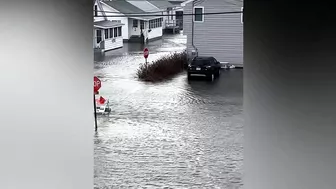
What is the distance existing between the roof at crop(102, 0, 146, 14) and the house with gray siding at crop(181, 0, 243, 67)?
7239 mm

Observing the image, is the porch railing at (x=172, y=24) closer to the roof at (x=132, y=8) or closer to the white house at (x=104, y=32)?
the roof at (x=132, y=8)

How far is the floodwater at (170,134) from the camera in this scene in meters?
7.38

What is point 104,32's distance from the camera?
2350 centimetres

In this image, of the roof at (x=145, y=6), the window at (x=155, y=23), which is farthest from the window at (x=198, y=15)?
the roof at (x=145, y=6)

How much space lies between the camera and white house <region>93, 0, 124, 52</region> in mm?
23328

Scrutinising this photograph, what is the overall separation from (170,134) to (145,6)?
19938 millimetres

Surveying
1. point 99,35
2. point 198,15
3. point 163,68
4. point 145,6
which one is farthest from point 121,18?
point 163,68

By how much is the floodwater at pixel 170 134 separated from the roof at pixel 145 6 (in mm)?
11691

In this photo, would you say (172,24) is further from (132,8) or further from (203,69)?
(203,69)
